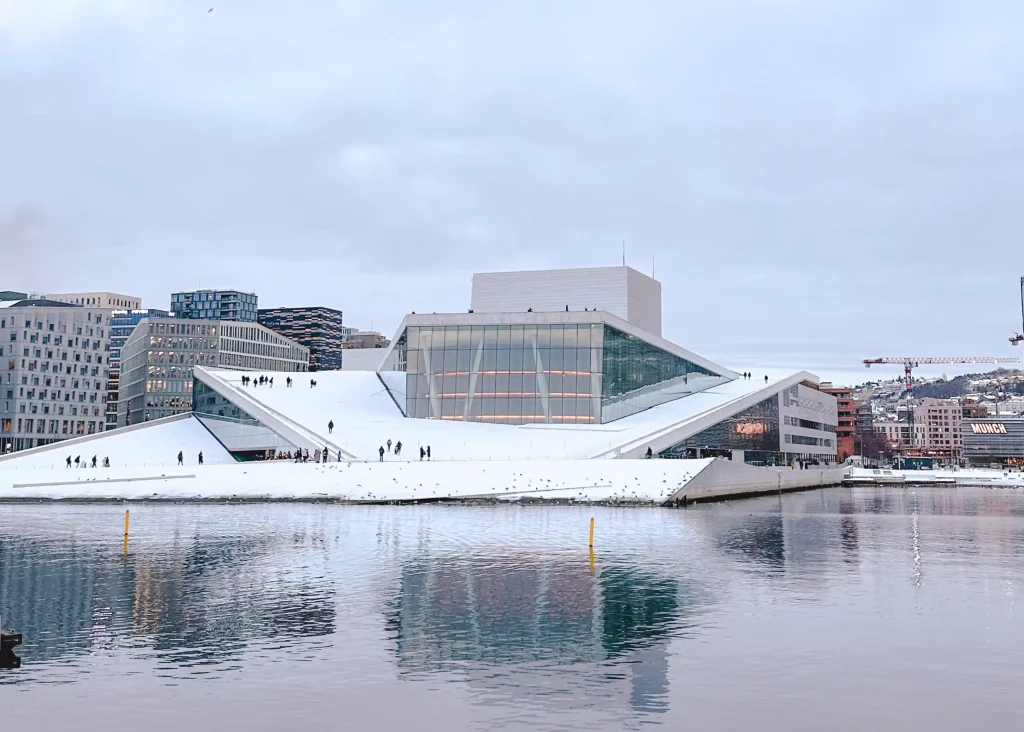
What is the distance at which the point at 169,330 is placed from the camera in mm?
167625

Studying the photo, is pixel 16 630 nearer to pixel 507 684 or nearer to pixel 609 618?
pixel 507 684

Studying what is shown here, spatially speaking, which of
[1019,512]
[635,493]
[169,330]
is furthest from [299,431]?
[169,330]

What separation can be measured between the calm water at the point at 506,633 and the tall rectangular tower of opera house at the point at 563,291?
6416cm

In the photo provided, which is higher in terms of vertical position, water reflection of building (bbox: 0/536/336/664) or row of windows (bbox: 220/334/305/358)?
row of windows (bbox: 220/334/305/358)

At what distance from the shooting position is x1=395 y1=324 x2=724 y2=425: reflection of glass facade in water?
79812 millimetres

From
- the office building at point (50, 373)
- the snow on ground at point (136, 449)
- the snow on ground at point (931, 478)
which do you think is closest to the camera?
the snow on ground at point (136, 449)

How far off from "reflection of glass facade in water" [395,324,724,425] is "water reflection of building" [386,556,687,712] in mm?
52845

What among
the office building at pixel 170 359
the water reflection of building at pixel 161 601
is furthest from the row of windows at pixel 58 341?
the water reflection of building at pixel 161 601

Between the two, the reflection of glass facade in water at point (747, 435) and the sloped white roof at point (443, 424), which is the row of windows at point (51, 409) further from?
the reflection of glass facade in water at point (747, 435)

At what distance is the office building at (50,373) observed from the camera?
145000 mm

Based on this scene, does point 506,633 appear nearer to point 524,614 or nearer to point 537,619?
point 537,619

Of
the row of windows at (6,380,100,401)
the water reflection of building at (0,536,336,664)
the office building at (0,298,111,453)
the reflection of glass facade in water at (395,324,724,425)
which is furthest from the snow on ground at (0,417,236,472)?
the row of windows at (6,380,100,401)

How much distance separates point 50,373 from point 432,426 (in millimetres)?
96507

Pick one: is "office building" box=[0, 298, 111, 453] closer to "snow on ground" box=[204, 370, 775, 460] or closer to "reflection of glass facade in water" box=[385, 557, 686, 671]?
"snow on ground" box=[204, 370, 775, 460]
